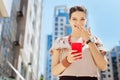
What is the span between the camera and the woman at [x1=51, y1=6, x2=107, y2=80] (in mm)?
2197

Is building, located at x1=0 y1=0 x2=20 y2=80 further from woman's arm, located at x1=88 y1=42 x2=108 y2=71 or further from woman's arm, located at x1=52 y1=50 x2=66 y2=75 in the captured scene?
woman's arm, located at x1=88 y1=42 x2=108 y2=71

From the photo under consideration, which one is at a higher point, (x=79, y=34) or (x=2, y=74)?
(x=79, y=34)

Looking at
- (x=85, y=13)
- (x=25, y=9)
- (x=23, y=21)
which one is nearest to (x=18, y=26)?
(x=23, y=21)

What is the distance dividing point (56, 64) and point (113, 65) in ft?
232

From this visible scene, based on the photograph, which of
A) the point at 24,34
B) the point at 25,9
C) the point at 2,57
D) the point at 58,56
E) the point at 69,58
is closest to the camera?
the point at 69,58

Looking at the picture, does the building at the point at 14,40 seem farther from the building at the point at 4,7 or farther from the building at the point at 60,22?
the building at the point at 60,22

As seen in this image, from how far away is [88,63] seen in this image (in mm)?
2236

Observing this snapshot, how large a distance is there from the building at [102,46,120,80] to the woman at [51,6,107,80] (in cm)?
6952

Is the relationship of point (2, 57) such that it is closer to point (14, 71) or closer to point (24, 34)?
point (14, 71)

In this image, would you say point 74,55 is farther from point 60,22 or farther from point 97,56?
point 60,22

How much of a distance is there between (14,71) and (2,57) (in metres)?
2.38

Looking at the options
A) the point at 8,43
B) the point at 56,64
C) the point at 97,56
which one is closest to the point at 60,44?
the point at 56,64

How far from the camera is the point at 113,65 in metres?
71.5

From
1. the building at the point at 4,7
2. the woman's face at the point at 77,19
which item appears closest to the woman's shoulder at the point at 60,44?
the woman's face at the point at 77,19
